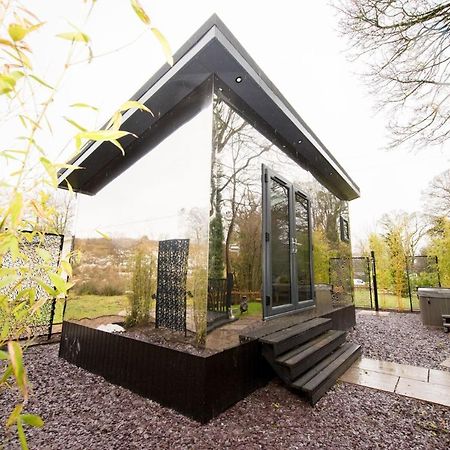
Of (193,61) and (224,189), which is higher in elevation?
(193,61)

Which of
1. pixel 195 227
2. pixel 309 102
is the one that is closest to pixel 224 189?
pixel 195 227

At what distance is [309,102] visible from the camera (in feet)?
17.3

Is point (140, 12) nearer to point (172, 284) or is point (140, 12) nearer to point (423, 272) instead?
point (172, 284)

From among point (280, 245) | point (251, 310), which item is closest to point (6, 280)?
point (251, 310)

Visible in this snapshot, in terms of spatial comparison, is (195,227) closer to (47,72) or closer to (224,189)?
(224,189)

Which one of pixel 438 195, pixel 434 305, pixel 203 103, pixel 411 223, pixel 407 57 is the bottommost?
pixel 434 305

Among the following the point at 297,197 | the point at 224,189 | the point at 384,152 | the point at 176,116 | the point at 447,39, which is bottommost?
the point at 224,189

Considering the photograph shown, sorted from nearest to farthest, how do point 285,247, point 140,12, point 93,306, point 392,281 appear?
point 140,12
point 93,306
point 285,247
point 392,281

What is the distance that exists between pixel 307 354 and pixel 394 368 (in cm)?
152

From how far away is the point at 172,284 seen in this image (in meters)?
3.01

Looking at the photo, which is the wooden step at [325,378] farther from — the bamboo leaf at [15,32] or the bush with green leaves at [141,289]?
the bamboo leaf at [15,32]

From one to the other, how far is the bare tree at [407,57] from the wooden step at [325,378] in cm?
387

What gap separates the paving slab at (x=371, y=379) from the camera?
2977mm

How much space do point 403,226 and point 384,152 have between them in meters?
6.09
